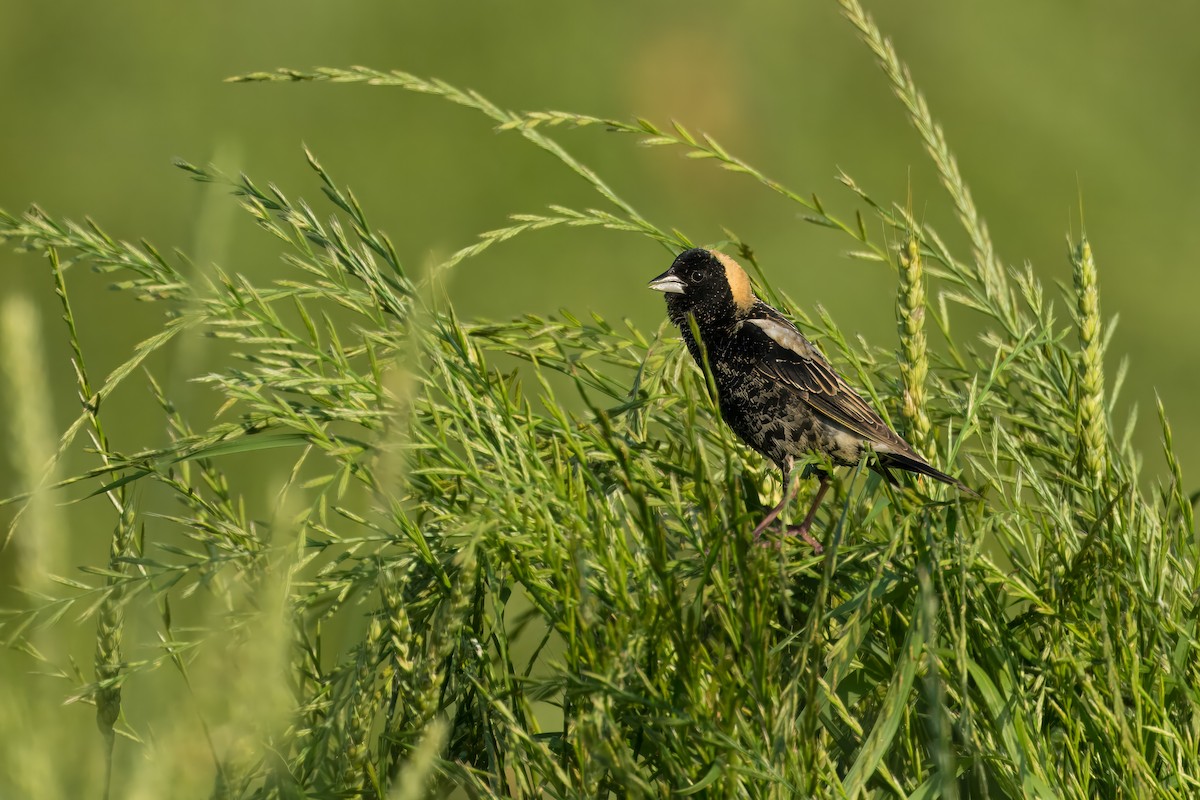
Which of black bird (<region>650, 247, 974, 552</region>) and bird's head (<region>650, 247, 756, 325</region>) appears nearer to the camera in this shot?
black bird (<region>650, 247, 974, 552</region>)

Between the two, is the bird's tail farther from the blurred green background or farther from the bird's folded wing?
the blurred green background

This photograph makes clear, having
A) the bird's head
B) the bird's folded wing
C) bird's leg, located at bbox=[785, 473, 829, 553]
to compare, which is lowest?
bird's leg, located at bbox=[785, 473, 829, 553]

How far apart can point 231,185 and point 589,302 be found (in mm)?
6852

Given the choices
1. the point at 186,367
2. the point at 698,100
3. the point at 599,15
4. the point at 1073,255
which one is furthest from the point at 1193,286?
the point at 186,367

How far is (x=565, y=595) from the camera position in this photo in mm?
1586

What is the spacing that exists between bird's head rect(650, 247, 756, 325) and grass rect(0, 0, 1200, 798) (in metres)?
0.90

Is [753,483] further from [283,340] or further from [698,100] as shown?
[698,100]

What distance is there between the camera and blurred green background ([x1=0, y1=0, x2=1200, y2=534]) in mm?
8742

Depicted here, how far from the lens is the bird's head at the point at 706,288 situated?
10.6 feet

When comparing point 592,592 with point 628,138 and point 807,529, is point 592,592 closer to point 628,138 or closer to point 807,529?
point 807,529

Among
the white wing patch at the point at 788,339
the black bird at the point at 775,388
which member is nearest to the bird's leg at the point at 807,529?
the black bird at the point at 775,388

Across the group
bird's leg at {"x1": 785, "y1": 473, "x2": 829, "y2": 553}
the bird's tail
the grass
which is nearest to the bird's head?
the bird's tail

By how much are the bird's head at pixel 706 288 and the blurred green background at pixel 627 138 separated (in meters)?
4.50

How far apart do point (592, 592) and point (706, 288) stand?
167cm
